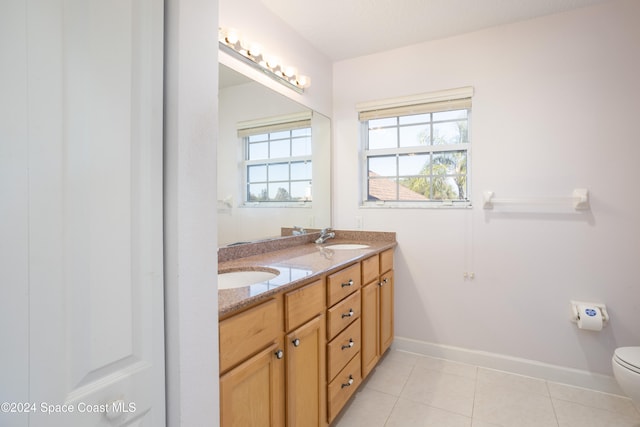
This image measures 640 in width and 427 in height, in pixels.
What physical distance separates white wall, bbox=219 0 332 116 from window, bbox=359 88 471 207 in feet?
1.35

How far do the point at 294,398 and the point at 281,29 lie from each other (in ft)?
7.15

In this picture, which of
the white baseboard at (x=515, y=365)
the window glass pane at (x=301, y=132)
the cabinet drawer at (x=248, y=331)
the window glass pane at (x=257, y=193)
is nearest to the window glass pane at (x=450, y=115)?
the window glass pane at (x=301, y=132)

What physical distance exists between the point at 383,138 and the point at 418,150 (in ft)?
1.05

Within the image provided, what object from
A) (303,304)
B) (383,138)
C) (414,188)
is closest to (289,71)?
(383,138)

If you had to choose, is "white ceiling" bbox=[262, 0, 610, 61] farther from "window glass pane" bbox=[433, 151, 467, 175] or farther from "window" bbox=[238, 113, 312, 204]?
"window glass pane" bbox=[433, 151, 467, 175]

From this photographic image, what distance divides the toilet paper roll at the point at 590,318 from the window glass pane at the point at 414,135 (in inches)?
59.2

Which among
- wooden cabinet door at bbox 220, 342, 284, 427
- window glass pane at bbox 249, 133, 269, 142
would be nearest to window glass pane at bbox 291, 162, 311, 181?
window glass pane at bbox 249, 133, 269, 142

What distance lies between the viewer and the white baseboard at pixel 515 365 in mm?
2023

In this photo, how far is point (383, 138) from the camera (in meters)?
2.70

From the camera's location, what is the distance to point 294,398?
1.28 metres

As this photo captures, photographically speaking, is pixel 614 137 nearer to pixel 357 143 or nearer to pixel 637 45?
pixel 637 45

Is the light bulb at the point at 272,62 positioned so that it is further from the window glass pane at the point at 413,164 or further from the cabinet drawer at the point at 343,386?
the cabinet drawer at the point at 343,386

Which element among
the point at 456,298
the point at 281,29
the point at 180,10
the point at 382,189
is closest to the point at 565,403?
the point at 456,298

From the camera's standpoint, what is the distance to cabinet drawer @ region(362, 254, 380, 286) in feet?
6.49
